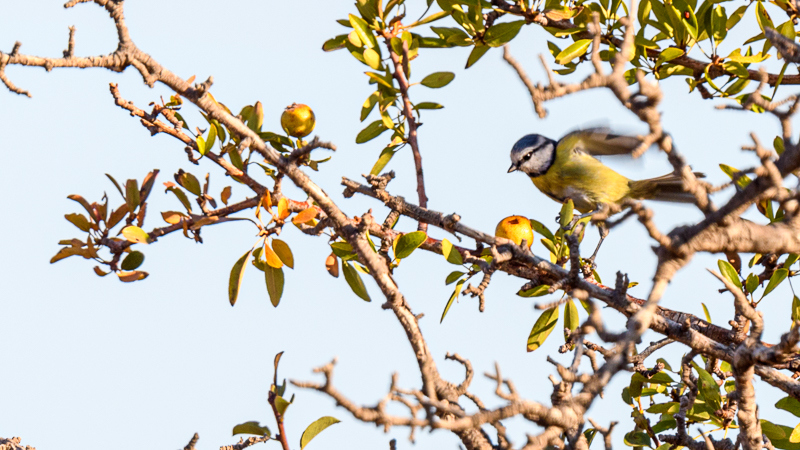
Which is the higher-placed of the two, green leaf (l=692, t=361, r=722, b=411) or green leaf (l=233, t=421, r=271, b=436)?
green leaf (l=692, t=361, r=722, b=411)

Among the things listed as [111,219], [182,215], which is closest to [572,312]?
[182,215]

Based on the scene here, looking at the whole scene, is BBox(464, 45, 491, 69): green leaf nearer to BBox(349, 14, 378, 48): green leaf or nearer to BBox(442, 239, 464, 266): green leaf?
BBox(349, 14, 378, 48): green leaf

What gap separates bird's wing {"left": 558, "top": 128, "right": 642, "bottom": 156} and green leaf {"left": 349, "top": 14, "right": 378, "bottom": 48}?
1.71 metres

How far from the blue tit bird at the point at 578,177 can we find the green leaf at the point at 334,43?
1.94m

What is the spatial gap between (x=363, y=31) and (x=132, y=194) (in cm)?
110

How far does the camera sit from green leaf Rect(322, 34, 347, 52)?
327cm

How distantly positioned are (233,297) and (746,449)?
184 centimetres

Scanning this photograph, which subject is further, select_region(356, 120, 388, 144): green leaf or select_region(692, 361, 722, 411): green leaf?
select_region(356, 120, 388, 144): green leaf

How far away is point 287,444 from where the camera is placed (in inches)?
90.6

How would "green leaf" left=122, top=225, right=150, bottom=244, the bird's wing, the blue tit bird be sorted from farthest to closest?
the blue tit bird
the bird's wing
"green leaf" left=122, top=225, right=150, bottom=244

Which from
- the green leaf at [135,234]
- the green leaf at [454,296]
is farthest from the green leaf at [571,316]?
the green leaf at [135,234]

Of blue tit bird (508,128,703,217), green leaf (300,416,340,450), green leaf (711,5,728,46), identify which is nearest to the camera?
green leaf (300,416,340,450)

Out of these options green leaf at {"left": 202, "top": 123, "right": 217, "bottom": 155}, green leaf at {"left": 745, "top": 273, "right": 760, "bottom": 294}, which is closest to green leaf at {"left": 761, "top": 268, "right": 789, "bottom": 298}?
green leaf at {"left": 745, "top": 273, "right": 760, "bottom": 294}

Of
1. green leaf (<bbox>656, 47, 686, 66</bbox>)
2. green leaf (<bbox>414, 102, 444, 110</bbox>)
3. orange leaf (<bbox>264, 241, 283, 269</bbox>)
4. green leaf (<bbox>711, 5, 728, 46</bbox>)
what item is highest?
green leaf (<bbox>711, 5, 728, 46</bbox>)
